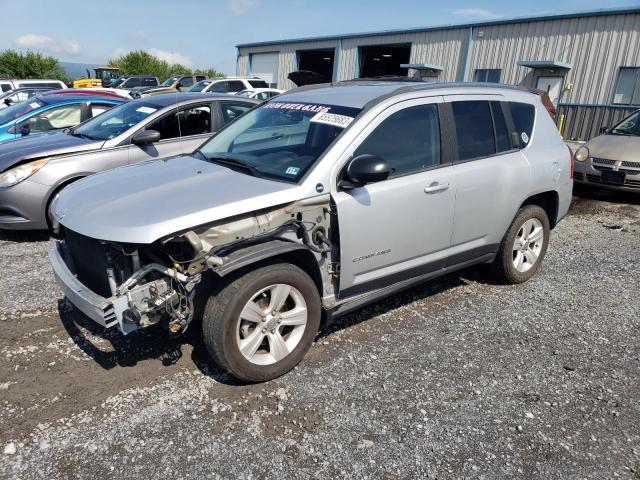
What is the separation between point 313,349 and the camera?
11.7 ft

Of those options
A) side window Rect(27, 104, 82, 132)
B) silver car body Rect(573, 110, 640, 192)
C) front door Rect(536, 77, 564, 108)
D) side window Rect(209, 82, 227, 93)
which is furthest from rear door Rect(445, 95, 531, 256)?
side window Rect(209, 82, 227, 93)

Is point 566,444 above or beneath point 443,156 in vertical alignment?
beneath

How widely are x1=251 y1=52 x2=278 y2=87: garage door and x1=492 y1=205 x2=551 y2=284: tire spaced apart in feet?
90.2

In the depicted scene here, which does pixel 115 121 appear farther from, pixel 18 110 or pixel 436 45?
pixel 436 45

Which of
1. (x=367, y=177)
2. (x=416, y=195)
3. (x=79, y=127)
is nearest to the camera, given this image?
(x=367, y=177)

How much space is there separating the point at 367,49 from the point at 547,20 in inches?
428

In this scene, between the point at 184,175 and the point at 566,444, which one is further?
the point at 184,175

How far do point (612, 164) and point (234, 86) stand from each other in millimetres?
15923

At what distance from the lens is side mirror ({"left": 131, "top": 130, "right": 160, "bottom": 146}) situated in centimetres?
546

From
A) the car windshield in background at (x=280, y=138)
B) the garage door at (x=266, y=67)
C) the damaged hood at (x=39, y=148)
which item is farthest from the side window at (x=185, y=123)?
the garage door at (x=266, y=67)

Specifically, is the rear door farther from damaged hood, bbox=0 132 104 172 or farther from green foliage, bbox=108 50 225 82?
green foliage, bbox=108 50 225 82

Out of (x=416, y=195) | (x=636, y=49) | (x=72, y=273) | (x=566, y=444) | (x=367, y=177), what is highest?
(x=636, y=49)

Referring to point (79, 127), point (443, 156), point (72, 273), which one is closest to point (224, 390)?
point (72, 273)

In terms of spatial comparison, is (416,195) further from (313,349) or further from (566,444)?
(566,444)
